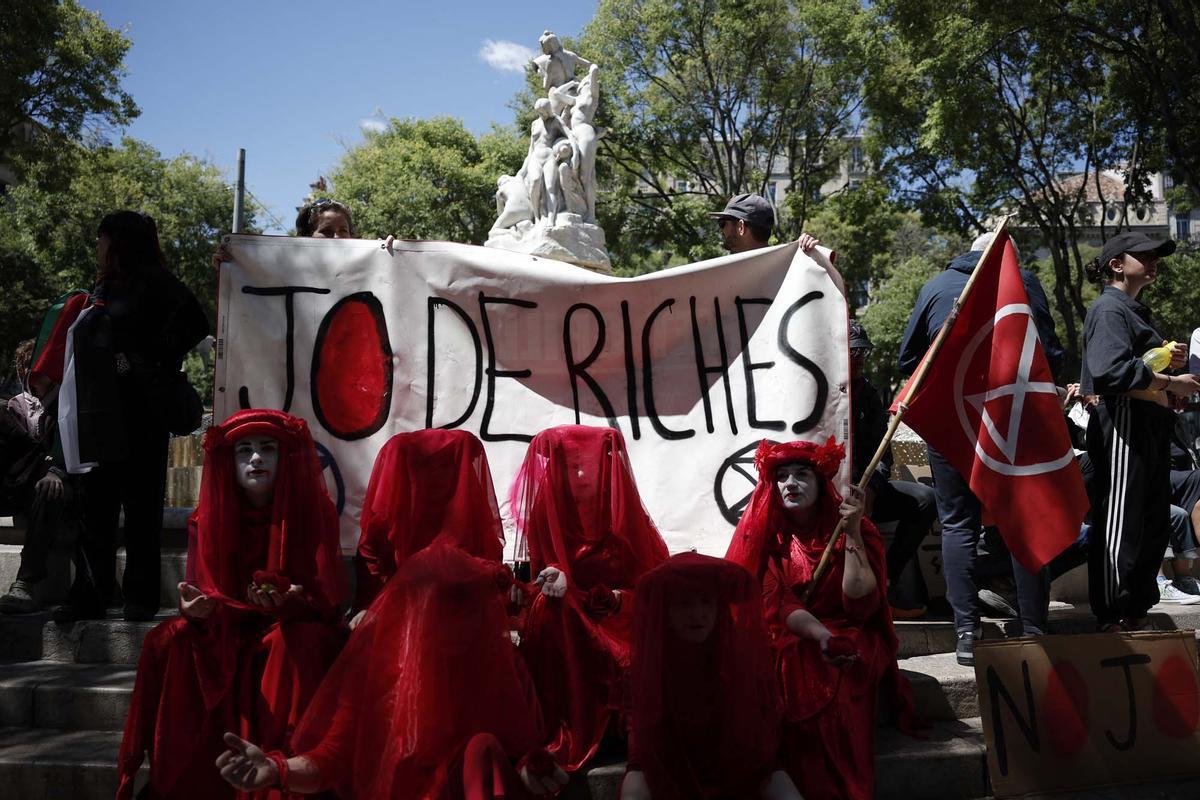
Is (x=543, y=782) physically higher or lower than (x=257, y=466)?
lower

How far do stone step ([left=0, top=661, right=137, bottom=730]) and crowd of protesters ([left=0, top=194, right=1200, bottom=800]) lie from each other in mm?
503

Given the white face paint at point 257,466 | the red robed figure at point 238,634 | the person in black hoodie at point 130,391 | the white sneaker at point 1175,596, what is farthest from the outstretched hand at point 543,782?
the white sneaker at point 1175,596

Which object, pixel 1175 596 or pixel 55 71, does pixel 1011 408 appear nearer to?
pixel 1175 596

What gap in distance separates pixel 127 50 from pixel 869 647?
15008mm

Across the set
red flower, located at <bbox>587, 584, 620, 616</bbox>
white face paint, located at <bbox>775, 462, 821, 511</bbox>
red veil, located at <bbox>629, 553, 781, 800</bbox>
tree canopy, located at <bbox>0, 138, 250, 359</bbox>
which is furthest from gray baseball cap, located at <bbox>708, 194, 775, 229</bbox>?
tree canopy, located at <bbox>0, 138, 250, 359</bbox>

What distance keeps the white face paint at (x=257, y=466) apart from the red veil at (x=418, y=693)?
2.13ft

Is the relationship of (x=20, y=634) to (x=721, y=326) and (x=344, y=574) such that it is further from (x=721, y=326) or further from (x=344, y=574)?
(x=721, y=326)

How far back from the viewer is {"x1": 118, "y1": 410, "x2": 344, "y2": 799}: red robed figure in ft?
10.8

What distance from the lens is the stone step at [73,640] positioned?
439 cm

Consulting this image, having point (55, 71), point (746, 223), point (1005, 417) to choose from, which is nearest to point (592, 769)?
point (1005, 417)

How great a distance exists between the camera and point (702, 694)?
3148mm

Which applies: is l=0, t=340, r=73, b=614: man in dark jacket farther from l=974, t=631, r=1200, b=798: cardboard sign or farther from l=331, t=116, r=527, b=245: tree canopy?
l=331, t=116, r=527, b=245: tree canopy

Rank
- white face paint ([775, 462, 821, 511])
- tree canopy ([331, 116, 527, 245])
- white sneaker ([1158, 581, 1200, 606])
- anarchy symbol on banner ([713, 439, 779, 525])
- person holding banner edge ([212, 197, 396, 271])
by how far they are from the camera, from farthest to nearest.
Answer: tree canopy ([331, 116, 527, 245])
white sneaker ([1158, 581, 1200, 606])
person holding banner edge ([212, 197, 396, 271])
anarchy symbol on banner ([713, 439, 779, 525])
white face paint ([775, 462, 821, 511])

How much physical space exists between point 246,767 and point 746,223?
3415mm
